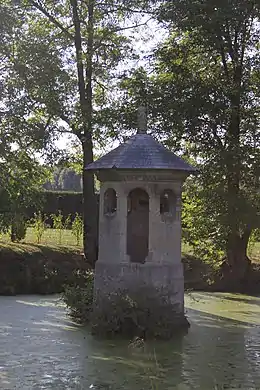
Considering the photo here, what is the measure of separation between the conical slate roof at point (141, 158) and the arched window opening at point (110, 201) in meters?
0.56

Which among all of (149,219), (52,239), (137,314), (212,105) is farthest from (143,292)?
(52,239)

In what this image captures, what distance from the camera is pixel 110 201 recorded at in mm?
11977

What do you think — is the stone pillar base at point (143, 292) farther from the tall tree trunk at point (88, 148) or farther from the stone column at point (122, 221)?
the tall tree trunk at point (88, 148)

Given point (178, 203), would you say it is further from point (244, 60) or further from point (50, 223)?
point (50, 223)

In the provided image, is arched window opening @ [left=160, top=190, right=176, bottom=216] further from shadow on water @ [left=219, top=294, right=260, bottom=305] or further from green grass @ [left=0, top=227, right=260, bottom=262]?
green grass @ [left=0, top=227, right=260, bottom=262]

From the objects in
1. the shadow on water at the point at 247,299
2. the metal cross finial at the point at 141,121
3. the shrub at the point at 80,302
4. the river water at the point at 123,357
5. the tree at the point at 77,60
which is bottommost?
the river water at the point at 123,357

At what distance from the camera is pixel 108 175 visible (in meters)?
11.6

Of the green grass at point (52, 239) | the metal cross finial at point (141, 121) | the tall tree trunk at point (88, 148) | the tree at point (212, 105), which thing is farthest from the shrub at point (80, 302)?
the green grass at point (52, 239)

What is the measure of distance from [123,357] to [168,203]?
3299 millimetres

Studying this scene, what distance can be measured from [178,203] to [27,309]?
13.4ft

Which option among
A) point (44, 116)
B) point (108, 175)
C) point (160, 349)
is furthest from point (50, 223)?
point (160, 349)

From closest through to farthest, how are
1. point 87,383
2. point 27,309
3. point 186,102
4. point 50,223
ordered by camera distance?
1. point 87,383
2. point 27,309
3. point 186,102
4. point 50,223

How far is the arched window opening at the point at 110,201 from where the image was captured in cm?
1187

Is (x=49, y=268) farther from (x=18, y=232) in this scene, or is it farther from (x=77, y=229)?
(x=77, y=229)
